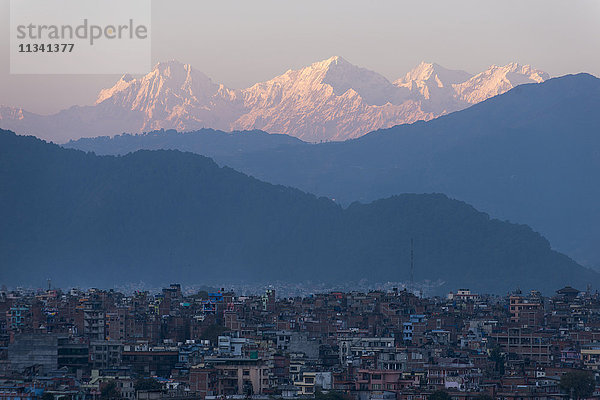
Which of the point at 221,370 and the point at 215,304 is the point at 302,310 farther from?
the point at 221,370

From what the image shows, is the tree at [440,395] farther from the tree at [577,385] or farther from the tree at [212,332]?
the tree at [212,332]

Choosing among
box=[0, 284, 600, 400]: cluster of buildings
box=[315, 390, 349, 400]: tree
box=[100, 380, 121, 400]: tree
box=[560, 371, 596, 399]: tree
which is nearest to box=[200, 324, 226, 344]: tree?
box=[0, 284, 600, 400]: cluster of buildings

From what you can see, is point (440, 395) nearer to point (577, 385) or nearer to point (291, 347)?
point (577, 385)

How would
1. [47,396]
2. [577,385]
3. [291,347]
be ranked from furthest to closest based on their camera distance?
1. [291,347]
2. [577,385]
3. [47,396]

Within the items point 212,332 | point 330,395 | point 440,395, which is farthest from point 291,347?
point 440,395

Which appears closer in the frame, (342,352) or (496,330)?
(342,352)

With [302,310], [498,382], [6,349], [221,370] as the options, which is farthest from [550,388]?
[302,310]

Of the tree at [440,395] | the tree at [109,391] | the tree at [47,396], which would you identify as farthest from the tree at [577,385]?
the tree at [47,396]
